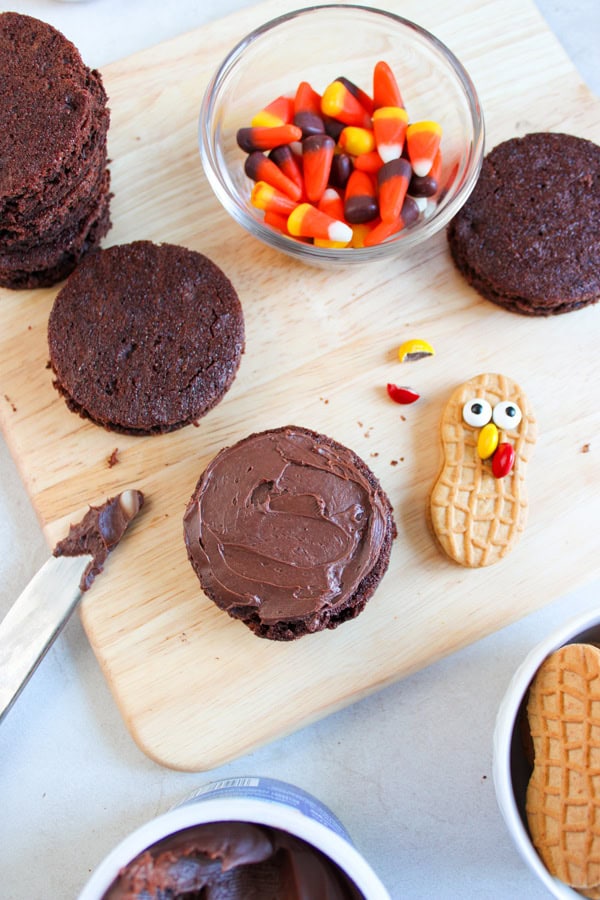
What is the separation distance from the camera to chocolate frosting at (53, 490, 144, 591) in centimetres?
252

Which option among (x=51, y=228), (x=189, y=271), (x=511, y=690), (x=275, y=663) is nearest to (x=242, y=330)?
(x=189, y=271)

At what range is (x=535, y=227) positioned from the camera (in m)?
2.66

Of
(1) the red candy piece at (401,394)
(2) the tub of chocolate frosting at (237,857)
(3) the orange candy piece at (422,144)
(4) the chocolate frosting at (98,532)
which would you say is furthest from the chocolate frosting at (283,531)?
(3) the orange candy piece at (422,144)

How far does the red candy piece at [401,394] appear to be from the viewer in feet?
8.73

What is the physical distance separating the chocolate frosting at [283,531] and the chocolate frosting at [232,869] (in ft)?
1.75

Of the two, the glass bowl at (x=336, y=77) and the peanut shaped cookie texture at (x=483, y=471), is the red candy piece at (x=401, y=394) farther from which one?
the glass bowl at (x=336, y=77)

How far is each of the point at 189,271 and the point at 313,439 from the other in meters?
0.64

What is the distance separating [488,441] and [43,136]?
1.46 metres

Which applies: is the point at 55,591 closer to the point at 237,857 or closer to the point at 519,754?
the point at 237,857

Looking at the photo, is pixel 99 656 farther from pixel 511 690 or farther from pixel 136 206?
pixel 136 206

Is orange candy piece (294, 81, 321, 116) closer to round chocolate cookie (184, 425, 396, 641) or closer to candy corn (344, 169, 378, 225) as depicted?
candy corn (344, 169, 378, 225)

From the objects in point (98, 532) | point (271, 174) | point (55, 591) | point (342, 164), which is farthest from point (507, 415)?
point (55, 591)

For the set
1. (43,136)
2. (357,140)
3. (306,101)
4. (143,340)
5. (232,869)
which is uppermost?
(43,136)

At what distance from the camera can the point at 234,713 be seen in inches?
98.3
